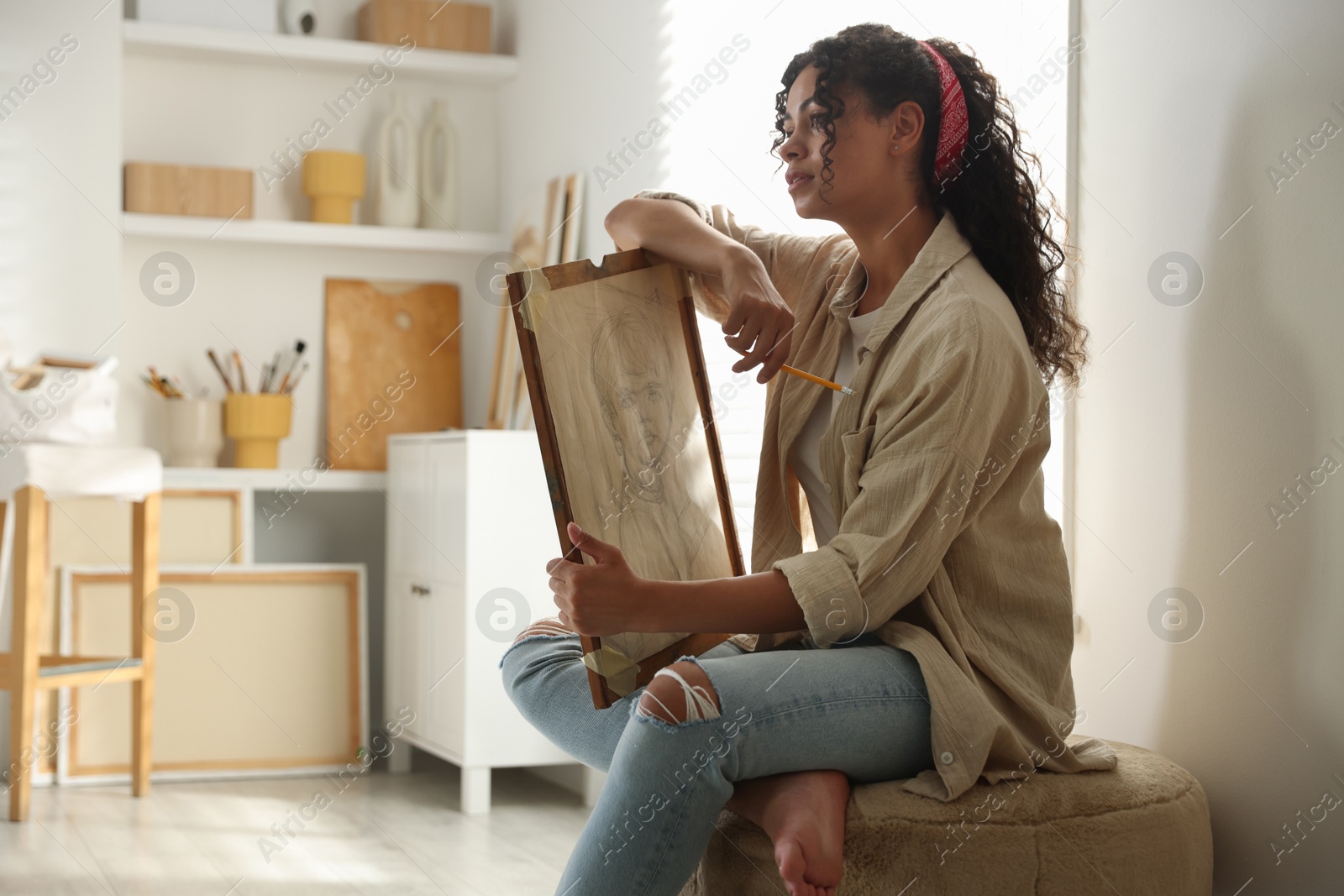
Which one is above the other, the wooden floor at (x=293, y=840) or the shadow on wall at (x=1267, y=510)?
the shadow on wall at (x=1267, y=510)

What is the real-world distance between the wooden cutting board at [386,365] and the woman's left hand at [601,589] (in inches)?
98.2

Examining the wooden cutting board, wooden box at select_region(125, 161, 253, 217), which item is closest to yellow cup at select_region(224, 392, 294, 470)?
the wooden cutting board

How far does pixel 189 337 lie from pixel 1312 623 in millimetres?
3014

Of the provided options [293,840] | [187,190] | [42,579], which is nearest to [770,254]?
[293,840]

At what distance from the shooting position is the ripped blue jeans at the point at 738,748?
46.3 inches

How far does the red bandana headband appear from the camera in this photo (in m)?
1.50

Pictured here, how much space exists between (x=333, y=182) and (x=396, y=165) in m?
0.21

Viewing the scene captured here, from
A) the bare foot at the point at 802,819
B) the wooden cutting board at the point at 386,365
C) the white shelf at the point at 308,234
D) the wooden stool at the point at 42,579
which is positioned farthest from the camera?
the wooden cutting board at the point at 386,365

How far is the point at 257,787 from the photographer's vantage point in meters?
3.16

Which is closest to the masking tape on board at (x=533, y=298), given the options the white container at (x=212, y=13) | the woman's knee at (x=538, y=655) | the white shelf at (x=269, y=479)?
the woman's knee at (x=538, y=655)

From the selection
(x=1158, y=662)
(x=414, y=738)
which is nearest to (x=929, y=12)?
(x=1158, y=662)

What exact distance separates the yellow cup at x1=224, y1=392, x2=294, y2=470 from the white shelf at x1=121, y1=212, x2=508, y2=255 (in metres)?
0.44

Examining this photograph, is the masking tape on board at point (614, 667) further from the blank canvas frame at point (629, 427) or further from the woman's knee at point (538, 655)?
the woman's knee at point (538, 655)

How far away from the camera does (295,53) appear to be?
138 inches
